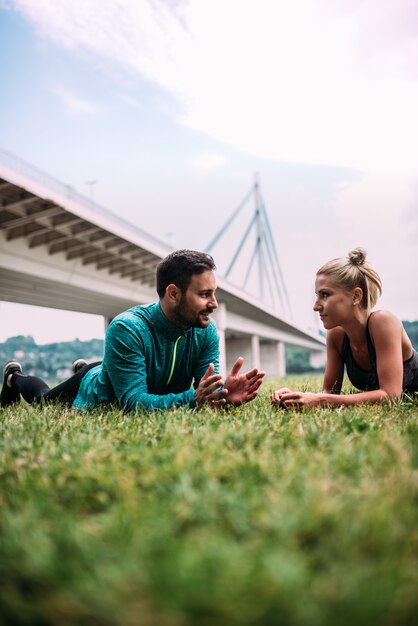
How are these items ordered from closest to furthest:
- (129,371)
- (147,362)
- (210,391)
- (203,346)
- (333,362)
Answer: (210,391) → (129,371) → (147,362) → (203,346) → (333,362)

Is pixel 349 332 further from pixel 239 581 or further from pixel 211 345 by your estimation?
pixel 239 581

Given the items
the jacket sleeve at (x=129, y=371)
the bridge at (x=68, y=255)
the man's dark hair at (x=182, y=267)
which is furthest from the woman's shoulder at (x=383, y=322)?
the bridge at (x=68, y=255)

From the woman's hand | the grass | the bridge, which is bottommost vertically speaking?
the grass

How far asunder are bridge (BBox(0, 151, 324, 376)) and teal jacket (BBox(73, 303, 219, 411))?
1329 cm

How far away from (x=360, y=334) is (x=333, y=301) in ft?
1.58

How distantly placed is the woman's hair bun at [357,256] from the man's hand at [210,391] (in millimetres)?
1662

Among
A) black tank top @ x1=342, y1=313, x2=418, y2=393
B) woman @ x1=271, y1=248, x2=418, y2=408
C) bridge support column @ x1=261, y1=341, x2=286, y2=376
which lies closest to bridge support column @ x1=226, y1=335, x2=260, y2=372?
bridge support column @ x1=261, y1=341, x2=286, y2=376

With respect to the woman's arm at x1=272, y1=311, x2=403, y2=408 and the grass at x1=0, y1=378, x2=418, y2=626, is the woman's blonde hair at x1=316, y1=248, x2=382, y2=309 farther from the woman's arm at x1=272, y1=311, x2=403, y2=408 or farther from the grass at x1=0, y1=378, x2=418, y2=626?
the grass at x1=0, y1=378, x2=418, y2=626

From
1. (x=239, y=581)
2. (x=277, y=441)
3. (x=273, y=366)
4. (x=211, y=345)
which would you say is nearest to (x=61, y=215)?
(x=211, y=345)

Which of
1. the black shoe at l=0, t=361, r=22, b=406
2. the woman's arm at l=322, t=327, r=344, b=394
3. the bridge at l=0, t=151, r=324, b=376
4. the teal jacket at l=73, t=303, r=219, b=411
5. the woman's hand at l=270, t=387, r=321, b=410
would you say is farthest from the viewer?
the bridge at l=0, t=151, r=324, b=376

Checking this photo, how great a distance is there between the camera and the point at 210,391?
12.6 feet

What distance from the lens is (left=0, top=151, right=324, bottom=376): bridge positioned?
17719 millimetres

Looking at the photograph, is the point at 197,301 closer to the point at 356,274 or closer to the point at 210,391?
the point at 210,391

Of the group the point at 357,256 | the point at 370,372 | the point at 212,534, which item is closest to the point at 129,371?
the point at 357,256
